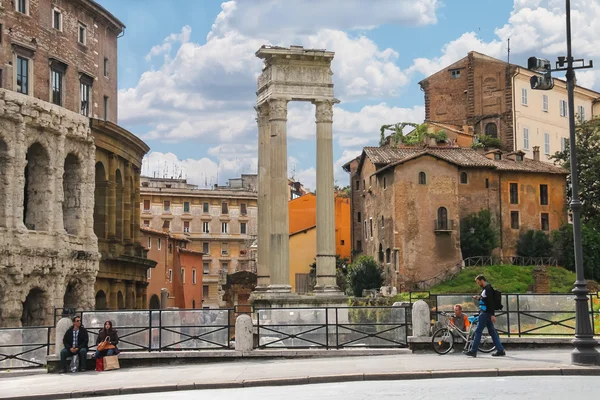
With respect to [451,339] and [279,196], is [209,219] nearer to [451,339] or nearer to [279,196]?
[279,196]

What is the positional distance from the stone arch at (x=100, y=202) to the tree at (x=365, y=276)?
26190 mm

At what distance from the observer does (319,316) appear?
83.3ft

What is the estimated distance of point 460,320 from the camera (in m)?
22.6

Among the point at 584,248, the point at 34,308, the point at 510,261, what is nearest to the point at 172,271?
the point at 510,261

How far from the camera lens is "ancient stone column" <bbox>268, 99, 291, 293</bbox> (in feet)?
132

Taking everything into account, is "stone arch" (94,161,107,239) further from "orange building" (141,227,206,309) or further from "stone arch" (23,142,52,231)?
"orange building" (141,227,206,309)

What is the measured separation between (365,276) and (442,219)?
716 cm

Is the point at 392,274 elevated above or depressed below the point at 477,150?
below

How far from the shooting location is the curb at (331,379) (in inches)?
736

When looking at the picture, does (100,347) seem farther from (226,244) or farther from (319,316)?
(226,244)

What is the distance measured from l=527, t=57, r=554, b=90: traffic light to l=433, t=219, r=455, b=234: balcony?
52300 millimetres

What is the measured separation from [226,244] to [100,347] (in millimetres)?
85315

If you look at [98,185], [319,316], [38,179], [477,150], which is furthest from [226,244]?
[319,316]

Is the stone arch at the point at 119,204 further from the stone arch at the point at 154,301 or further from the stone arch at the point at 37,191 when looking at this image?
the stone arch at the point at 154,301
